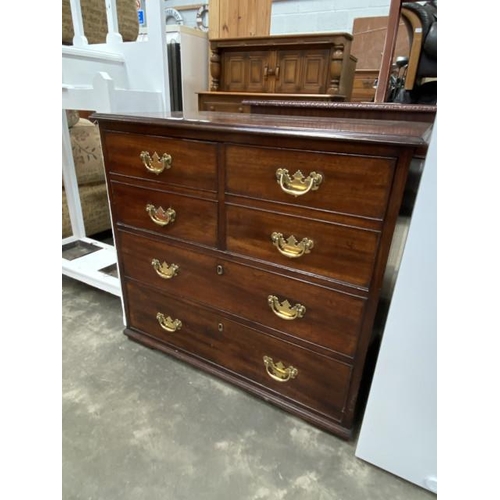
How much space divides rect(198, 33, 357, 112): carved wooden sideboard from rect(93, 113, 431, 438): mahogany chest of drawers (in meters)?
1.24

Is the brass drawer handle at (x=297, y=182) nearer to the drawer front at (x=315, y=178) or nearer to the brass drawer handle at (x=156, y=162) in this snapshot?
the drawer front at (x=315, y=178)

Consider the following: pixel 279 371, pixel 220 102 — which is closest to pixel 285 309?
pixel 279 371

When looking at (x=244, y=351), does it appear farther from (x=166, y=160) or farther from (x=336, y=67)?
(x=336, y=67)

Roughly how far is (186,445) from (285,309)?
17.9 inches

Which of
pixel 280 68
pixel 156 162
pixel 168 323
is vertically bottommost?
pixel 168 323

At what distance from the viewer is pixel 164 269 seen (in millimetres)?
1058

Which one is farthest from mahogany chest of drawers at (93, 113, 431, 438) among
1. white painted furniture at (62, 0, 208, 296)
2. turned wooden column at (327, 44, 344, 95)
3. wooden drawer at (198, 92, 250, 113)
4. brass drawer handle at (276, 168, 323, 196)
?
wooden drawer at (198, 92, 250, 113)

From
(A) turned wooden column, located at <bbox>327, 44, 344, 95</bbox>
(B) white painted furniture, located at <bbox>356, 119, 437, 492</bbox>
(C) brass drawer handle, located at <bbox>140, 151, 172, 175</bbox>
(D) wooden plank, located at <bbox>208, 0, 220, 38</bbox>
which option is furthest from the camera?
(D) wooden plank, located at <bbox>208, 0, 220, 38</bbox>

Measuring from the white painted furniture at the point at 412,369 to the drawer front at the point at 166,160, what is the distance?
48cm

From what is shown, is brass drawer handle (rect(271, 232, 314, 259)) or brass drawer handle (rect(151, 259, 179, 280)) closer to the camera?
brass drawer handle (rect(271, 232, 314, 259))

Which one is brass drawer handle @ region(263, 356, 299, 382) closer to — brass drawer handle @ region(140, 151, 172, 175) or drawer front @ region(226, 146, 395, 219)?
drawer front @ region(226, 146, 395, 219)

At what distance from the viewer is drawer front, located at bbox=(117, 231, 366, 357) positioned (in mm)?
809

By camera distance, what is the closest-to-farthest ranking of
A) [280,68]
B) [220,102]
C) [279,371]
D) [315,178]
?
[315,178], [279,371], [280,68], [220,102]
